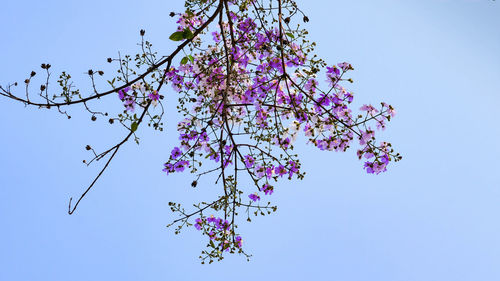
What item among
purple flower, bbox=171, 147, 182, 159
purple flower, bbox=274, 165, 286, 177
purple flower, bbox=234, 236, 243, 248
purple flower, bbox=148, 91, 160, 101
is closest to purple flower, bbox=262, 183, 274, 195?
purple flower, bbox=274, 165, 286, 177

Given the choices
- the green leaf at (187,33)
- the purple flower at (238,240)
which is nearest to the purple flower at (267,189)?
the purple flower at (238,240)

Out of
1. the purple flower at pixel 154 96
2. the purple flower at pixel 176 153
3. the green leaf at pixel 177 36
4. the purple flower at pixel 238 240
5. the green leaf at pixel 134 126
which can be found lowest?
the purple flower at pixel 238 240

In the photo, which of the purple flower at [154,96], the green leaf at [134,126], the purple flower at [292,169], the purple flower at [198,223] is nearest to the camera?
the green leaf at [134,126]

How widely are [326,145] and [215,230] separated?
3.12ft

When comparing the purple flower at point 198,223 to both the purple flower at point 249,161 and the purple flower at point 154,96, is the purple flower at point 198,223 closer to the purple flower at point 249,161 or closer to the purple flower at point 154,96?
the purple flower at point 249,161

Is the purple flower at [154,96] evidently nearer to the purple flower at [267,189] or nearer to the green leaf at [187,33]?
the green leaf at [187,33]

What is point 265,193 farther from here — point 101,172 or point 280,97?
point 101,172

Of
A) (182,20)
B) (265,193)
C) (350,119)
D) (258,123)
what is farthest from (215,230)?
(182,20)

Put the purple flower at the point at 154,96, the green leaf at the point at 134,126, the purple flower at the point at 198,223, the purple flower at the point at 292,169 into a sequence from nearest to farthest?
the green leaf at the point at 134,126
the purple flower at the point at 154,96
the purple flower at the point at 292,169
the purple flower at the point at 198,223

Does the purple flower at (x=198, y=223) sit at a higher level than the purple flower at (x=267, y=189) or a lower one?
lower

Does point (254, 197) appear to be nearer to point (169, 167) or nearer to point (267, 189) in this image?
point (267, 189)

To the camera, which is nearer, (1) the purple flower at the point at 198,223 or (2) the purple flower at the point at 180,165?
(2) the purple flower at the point at 180,165

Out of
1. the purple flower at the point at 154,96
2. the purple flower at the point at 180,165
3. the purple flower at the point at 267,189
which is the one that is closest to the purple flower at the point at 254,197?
A: the purple flower at the point at 267,189

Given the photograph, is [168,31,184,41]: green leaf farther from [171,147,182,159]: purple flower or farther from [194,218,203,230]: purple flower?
[194,218,203,230]: purple flower
